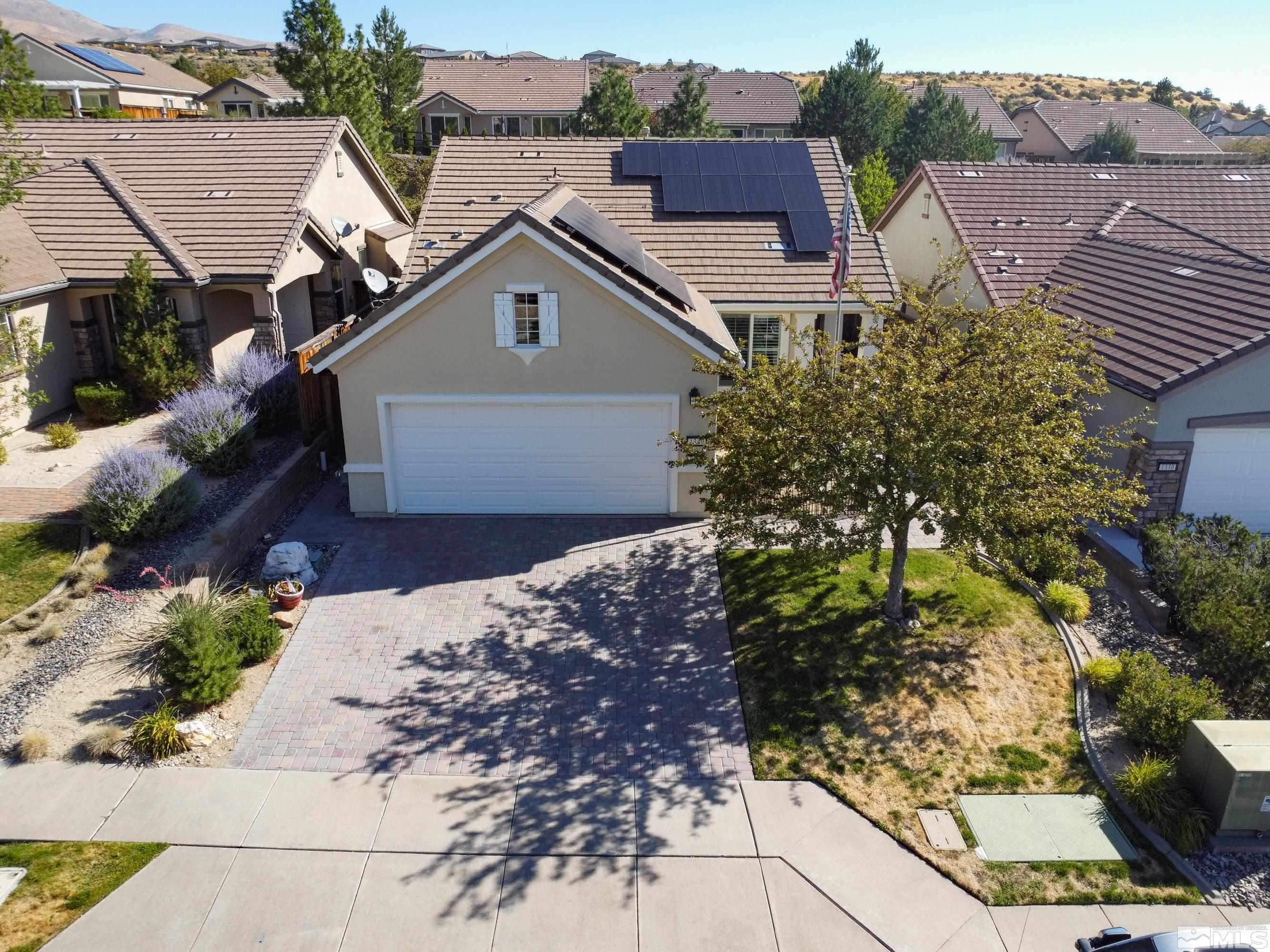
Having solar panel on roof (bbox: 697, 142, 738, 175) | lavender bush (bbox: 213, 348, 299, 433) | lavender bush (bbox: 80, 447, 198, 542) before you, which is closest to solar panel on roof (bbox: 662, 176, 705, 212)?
solar panel on roof (bbox: 697, 142, 738, 175)

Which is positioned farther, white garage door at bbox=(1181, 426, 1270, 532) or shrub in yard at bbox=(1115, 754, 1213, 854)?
white garage door at bbox=(1181, 426, 1270, 532)

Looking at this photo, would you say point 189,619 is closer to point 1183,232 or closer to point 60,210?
point 60,210

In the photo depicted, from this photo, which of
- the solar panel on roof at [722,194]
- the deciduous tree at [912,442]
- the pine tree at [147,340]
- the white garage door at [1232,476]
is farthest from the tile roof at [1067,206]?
the pine tree at [147,340]

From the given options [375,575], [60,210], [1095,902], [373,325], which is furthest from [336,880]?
[60,210]

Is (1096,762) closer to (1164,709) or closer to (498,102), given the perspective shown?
(1164,709)

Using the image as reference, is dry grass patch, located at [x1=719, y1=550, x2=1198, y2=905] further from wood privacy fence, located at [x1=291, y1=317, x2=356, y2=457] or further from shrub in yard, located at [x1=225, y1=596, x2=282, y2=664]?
wood privacy fence, located at [x1=291, y1=317, x2=356, y2=457]
